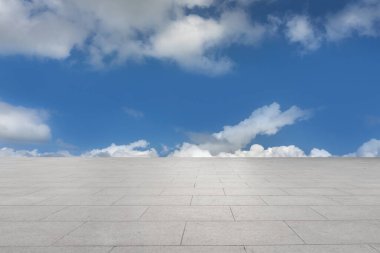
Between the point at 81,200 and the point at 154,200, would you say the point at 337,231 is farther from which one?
the point at 81,200

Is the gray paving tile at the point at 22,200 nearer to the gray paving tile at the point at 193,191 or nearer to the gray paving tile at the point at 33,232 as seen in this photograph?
the gray paving tile at the point at 33,232

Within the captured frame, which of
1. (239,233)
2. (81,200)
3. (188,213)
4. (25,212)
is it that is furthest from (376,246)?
(25,212)

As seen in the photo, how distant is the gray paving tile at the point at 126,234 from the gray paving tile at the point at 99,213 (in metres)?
0.50

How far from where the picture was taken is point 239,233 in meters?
6.51

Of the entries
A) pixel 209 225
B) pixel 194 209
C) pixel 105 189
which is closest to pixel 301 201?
pixel 194 209

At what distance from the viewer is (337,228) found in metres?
6.90

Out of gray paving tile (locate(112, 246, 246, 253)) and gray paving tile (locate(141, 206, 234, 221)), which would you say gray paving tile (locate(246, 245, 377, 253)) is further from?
gray paving tile (locate(141, 206, 234, 221))

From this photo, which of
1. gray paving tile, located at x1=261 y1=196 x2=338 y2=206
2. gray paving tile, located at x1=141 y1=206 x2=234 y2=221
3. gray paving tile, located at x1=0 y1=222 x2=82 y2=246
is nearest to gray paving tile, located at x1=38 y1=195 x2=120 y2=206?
gray paving tile, located at x1=141 y1=206 x2=234 y2=221

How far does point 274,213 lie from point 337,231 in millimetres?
1708

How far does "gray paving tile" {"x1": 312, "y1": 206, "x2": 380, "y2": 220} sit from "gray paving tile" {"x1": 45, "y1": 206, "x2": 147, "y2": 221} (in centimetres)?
427

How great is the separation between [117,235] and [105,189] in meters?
5.90

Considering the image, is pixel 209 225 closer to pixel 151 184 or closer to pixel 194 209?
pixel 194 209

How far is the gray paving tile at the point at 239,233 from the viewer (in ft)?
19.8

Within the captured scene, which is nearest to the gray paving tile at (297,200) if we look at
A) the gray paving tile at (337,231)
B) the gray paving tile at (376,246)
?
the gray paving tile at (337,231)
